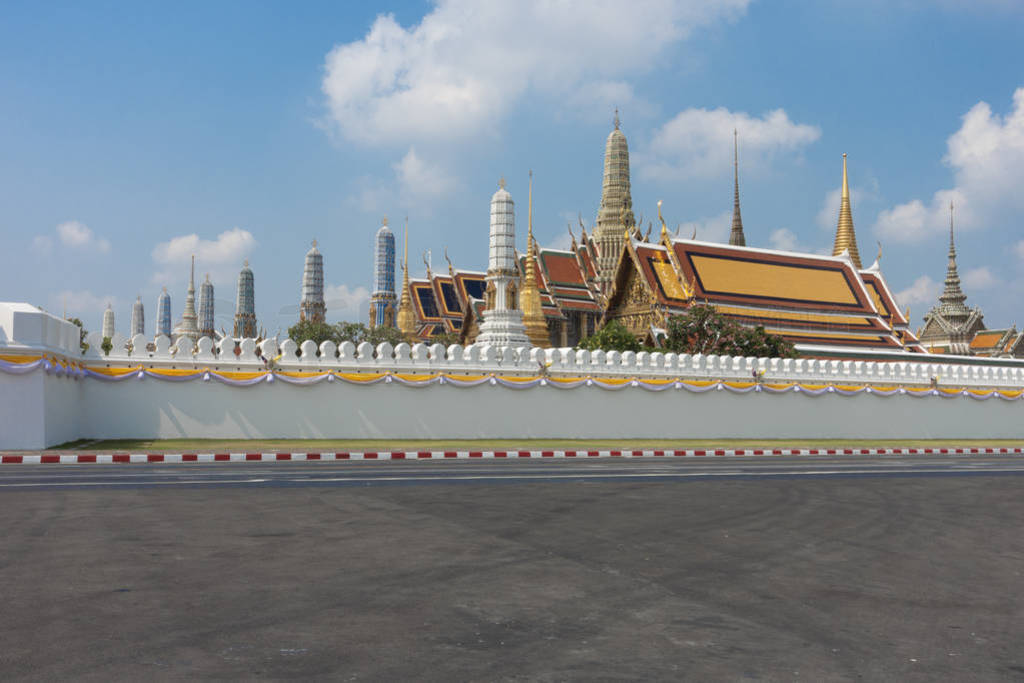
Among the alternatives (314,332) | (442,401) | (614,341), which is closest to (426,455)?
(442,401)

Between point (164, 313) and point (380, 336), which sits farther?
point (164, 313)

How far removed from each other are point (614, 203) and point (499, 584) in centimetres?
6342

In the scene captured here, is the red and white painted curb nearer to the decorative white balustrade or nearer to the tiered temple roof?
the decorative white balustrade

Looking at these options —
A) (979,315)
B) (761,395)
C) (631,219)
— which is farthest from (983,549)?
(979,315)

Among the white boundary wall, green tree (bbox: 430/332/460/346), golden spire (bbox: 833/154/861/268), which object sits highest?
golden spire (bbox: 833/154/861/268)

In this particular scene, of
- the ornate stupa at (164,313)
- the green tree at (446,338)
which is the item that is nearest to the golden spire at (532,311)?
the green tree at (446,338)

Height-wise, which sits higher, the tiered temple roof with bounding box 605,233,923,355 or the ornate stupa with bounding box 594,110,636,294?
the ornate stupa with bounding box 594,110,636,294

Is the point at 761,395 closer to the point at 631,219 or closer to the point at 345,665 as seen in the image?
the point at 345,665

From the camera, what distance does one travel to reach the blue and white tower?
4001 inches

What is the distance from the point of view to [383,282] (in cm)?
10481

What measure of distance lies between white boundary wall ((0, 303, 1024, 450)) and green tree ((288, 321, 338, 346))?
2810cm

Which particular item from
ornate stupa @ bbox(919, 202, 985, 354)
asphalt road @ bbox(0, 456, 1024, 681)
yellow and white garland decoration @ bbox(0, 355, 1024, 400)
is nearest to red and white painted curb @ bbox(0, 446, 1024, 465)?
yellow and white garland decoration @ bbox(0, 355, 1024, 400)

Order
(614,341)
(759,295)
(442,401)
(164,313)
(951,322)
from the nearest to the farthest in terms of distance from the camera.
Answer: (442,401), (614,341), (759,295), (951,322), (164,313)

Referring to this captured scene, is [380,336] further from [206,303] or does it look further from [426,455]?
[206,303]
